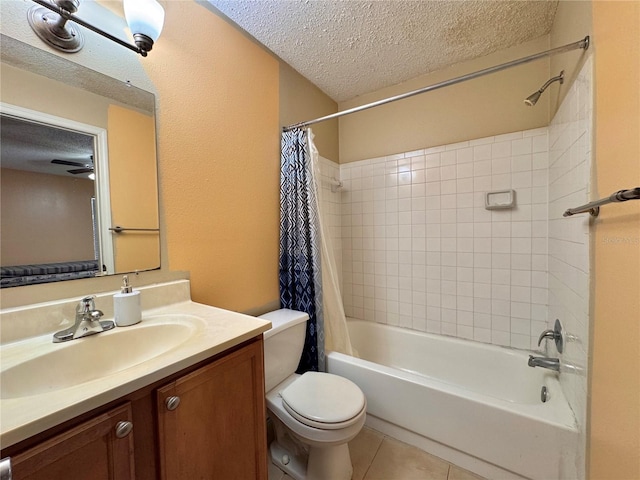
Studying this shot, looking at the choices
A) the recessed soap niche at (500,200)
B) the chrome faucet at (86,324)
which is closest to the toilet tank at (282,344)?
the chrome faucet at (86,324)

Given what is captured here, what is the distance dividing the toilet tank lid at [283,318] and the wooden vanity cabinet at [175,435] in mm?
437

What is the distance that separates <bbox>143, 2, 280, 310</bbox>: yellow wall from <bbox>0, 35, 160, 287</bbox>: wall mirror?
105mm

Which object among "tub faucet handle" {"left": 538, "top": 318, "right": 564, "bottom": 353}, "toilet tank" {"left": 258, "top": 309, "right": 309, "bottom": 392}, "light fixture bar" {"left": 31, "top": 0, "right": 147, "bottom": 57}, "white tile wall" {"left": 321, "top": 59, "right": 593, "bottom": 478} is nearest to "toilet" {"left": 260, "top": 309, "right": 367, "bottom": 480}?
"toilet tank" {"left": 258, "top": 309, "right": 309, "bottom": 392}

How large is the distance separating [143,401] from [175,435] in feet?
0.46

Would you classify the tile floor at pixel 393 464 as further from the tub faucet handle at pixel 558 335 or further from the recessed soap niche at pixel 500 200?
the recessed soap niche at pixel 500 200

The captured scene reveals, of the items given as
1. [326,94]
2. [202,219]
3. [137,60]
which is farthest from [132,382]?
[326,94]

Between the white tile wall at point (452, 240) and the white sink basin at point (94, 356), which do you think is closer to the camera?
the white sink basin at point (94, 356)

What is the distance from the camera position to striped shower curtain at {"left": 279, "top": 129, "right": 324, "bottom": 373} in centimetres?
162

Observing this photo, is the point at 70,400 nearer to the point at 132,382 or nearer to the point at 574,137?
the point at 132,382

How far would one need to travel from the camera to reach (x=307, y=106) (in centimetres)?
199

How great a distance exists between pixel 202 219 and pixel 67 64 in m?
0.70

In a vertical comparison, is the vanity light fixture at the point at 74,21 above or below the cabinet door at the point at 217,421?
above

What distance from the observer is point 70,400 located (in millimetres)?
495

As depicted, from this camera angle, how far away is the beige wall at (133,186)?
39.4 inches
